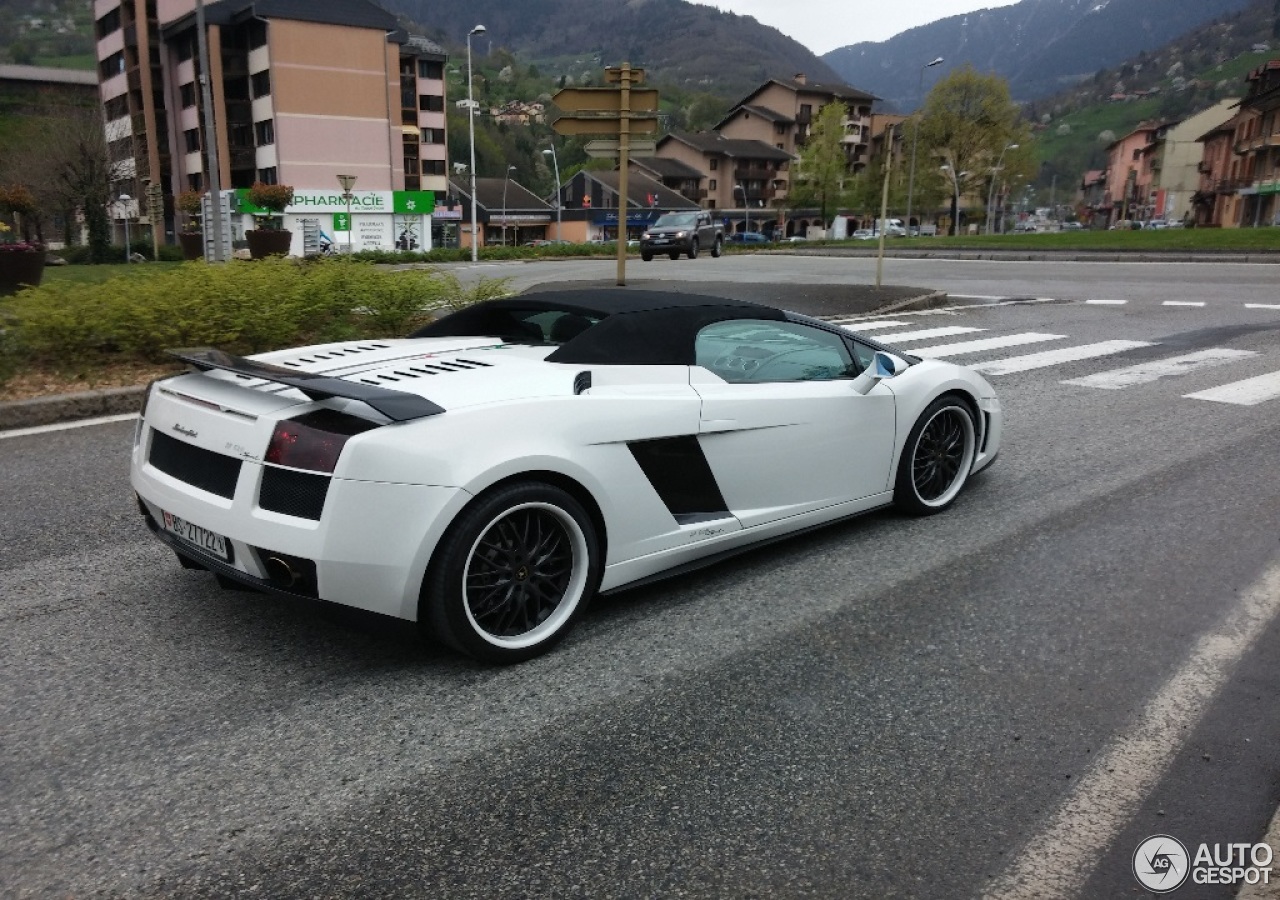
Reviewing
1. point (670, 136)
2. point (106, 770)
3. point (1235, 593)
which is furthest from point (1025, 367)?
point (670, 136)

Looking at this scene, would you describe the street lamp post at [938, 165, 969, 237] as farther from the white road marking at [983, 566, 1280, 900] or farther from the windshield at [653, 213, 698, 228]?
the white road marking at [983, 566, 1280, 900]

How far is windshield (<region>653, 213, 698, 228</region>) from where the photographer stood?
1431 inches

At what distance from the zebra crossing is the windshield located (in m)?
22.8

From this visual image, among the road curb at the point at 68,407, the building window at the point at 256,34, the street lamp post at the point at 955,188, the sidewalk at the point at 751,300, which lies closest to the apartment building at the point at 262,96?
the building window at the point at 256,34

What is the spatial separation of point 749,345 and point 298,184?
6636 cm

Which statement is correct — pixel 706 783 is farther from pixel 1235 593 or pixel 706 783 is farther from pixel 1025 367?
pixel 1025 367

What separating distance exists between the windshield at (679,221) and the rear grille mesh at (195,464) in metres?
33.7

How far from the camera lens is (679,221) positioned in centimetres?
3659

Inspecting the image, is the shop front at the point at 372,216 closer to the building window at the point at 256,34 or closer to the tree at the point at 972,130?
the building window at the point at 256,34

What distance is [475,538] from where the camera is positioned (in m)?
3.31

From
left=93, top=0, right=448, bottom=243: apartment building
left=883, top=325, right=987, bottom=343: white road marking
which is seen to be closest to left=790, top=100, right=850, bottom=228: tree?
left=93, top=0, right=448, bottom=243: apartment building

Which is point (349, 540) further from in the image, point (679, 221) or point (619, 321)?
point (679, 221)

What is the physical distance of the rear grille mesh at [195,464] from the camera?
338cm

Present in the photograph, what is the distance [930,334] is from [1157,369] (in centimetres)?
330
